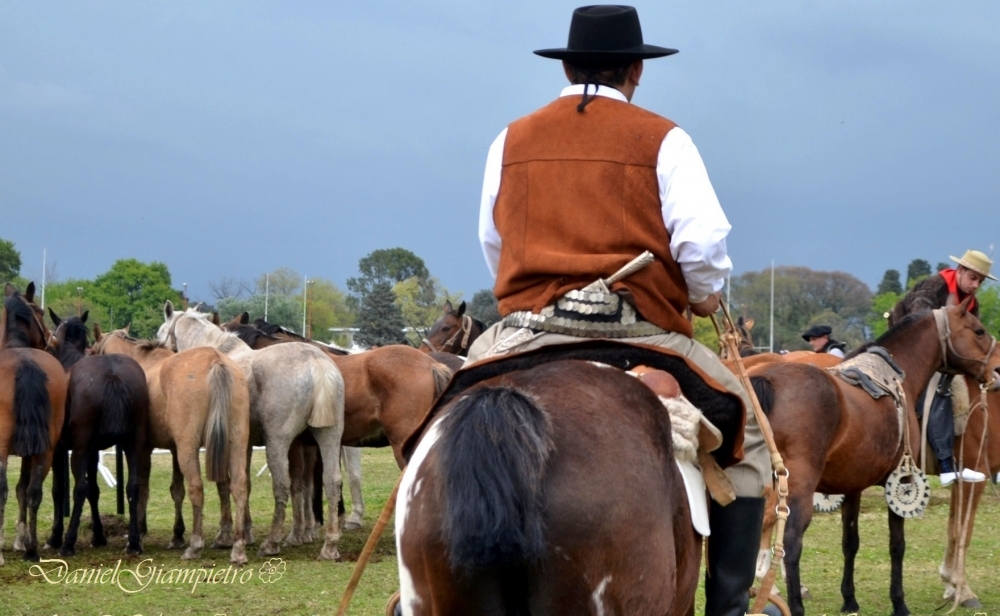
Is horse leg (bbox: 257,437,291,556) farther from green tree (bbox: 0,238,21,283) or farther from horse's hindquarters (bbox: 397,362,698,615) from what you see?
green tree (bbox: 0,238,21,283)

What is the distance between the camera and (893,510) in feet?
26.8

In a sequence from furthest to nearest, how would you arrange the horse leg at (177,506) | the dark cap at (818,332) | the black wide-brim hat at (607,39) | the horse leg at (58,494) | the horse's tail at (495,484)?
the dark cap at (818,332) < the horse leg at (177,506) < the horse leg at (58,494) < the black wide-brim hat at (607,39) < the horse's tail at (495,484)

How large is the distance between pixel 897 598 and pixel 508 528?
654 cm

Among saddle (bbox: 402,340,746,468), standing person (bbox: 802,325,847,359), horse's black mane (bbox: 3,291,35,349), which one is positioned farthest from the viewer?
standing person (bbox: 802,325,847,359)

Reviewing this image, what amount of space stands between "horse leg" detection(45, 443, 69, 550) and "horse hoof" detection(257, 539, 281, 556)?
1940 millimetres

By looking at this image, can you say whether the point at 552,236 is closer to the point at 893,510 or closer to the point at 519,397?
the point at 519,397

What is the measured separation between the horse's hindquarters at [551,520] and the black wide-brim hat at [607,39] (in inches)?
43.6

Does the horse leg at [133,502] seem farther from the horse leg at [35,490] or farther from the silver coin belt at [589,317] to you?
the silver coin belt at [589,317]

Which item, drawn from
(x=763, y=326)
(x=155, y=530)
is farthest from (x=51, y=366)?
(x=763, y=326)

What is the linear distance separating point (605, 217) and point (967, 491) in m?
6.99

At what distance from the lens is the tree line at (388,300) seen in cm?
4719

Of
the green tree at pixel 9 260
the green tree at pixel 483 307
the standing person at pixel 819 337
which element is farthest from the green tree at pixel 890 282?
the standing person at pixel 819 337

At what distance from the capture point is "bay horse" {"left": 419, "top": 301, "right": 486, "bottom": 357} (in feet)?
55.5

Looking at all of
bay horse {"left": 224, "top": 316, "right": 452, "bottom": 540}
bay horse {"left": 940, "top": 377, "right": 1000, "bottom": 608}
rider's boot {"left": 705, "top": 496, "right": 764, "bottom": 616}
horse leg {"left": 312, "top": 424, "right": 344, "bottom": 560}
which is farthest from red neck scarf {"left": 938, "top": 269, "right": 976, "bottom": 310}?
rider's boot {"left": 705, "top": 496, "right": 764, "bottom": 616}
